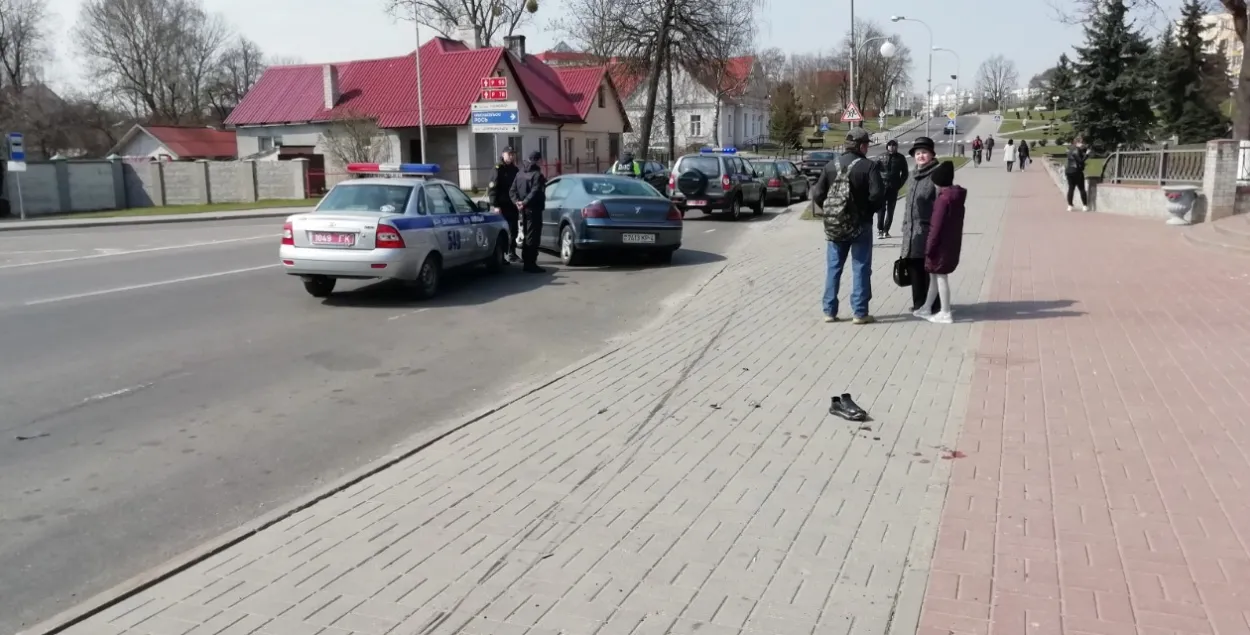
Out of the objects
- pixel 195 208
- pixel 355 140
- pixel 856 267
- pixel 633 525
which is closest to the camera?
pixel 633 525

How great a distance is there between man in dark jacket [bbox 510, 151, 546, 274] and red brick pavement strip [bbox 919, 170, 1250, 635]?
6.54 meters

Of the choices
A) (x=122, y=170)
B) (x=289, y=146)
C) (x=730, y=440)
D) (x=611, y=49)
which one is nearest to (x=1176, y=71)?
(x=611, y=49)

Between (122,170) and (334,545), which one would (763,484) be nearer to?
(334,545)

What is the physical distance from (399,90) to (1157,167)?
35.4 metres

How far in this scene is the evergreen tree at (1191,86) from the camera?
179 ft

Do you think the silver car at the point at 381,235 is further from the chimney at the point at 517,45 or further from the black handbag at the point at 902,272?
the chimney at the point at 517,45

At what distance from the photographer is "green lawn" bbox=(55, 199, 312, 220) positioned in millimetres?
33312

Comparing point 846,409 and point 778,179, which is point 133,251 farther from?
point 778,179

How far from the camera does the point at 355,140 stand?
39.3m

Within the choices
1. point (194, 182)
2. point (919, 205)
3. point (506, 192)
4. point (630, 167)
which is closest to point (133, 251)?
point (506, 192)

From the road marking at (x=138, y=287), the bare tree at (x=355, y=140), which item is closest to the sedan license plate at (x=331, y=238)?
the road marking at (x=138, y=287)

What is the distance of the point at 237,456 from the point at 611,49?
1565 inches

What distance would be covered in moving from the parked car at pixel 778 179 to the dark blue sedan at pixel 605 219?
1422cm

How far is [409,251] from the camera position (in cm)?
1096
